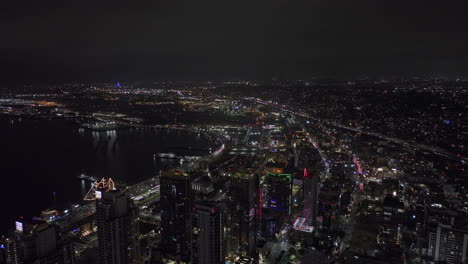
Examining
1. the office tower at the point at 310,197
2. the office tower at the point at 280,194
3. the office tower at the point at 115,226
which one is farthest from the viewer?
the office tower at the point at 280,194

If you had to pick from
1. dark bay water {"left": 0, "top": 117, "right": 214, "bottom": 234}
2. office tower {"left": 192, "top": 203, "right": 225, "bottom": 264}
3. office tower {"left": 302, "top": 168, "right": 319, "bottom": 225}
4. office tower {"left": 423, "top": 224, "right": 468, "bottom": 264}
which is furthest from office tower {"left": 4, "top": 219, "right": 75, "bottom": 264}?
office tower {"left": 423, "top": 224, "right": 468, "bottom": 264}

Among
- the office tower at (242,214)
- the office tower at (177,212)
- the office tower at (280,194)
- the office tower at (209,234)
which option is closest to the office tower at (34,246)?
the office tower at (209,234)

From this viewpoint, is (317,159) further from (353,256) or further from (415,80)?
(415,80)

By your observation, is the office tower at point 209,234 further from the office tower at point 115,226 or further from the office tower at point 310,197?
the office tower at point 310,197

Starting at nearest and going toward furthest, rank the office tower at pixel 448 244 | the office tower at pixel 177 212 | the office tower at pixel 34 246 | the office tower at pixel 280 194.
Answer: the office tower at pixel 34 246 → the office tower at pixel 448 244 → the office tower at pixel 177 212 → the office tower at pixel 280 194

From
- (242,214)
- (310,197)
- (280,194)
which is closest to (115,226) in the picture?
(242,214)

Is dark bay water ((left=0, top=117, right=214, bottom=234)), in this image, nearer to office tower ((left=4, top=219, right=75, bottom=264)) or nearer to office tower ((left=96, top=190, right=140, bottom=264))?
office tower ((left=4, top=219, right=75, bottom=264))
